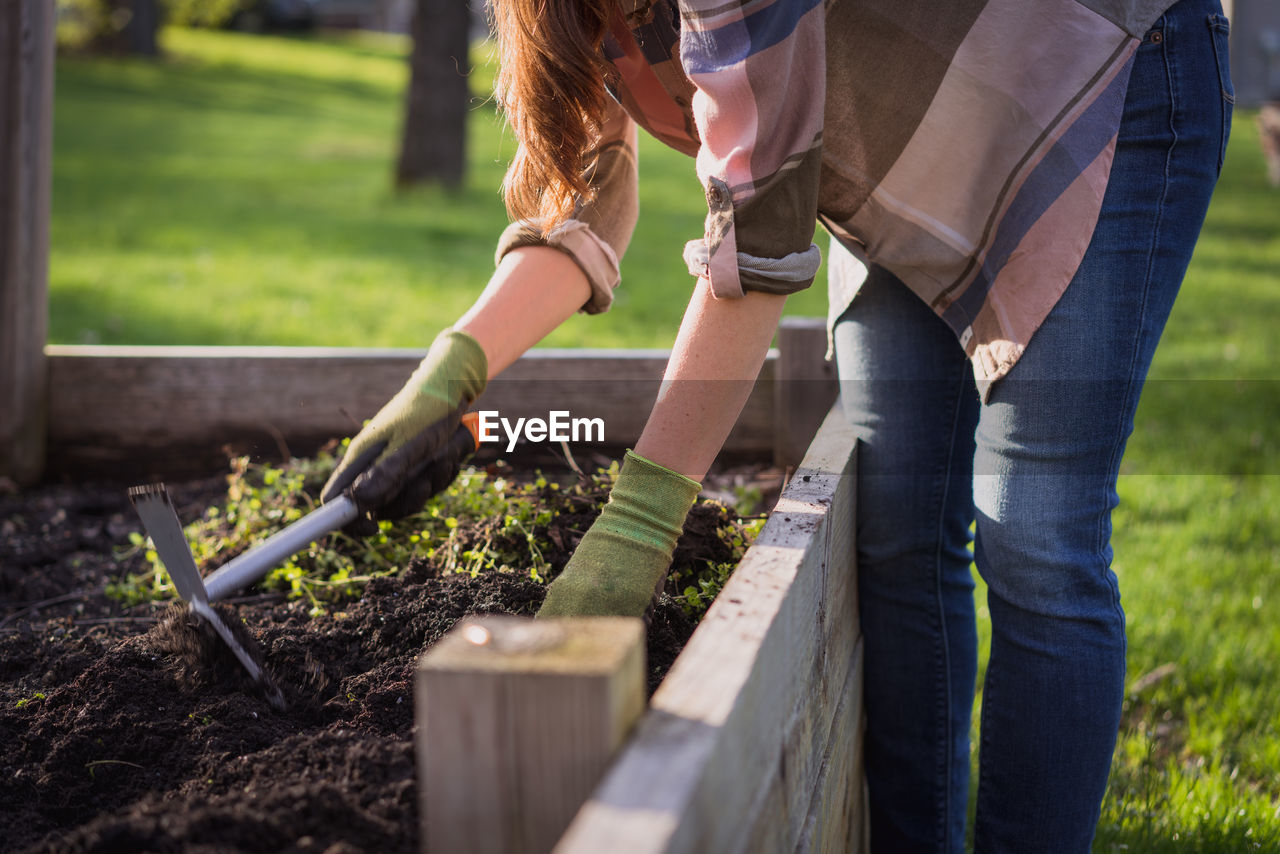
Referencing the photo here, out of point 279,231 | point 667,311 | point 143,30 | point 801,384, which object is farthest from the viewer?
point 143,30

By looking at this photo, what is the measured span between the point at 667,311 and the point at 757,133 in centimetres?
441

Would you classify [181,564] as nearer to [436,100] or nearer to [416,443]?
[416,443]

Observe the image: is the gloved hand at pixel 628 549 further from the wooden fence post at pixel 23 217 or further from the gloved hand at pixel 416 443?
the wooden fence post at pixel 23 217

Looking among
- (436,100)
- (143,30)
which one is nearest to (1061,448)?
(436,100)

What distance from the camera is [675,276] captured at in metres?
6.73

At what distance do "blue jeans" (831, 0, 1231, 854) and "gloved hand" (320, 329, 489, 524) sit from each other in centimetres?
69

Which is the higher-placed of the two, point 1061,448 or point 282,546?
point 1061,448

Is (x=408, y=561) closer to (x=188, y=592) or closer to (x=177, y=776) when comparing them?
(x=188, y=592)

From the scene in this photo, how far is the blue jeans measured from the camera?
140 cm

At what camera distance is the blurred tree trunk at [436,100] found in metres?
8.81

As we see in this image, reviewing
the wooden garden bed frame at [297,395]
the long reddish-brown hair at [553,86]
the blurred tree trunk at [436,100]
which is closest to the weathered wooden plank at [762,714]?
the long reddish-brown hair at [553,86]

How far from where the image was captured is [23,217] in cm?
268

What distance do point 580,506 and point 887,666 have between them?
624mm

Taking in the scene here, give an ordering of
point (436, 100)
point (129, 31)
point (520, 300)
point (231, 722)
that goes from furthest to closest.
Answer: point (129, 31), point (436, 100), point (520, 300), point (231, 722)
